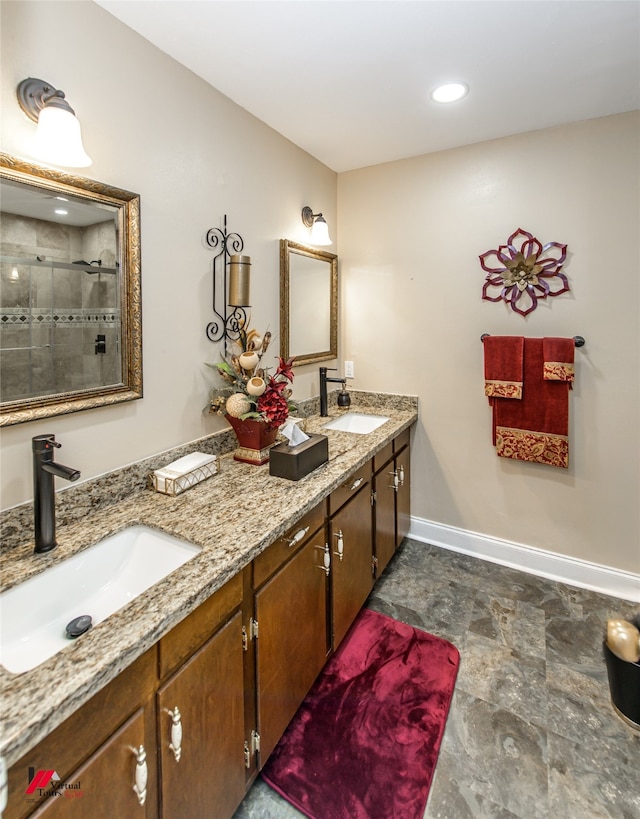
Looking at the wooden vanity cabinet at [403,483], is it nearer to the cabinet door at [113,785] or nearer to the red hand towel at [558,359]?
the red hand towel at [558,359]

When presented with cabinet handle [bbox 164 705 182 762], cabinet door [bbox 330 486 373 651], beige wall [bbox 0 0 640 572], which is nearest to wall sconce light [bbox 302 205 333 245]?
beige wall [bbox 0 0 640 572]

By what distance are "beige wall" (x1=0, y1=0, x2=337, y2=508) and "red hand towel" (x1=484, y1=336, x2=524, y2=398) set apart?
1274 mm

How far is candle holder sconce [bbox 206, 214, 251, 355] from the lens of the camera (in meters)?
1.79

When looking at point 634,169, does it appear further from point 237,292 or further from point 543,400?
point 237,292

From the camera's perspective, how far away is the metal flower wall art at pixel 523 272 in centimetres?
220

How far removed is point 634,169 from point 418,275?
3.67ft

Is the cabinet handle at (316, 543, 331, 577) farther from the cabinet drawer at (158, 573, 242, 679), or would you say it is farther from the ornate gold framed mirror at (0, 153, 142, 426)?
the ornate gold framed mirror at (0, 153, 142, 426)

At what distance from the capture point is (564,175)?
7.05 feet

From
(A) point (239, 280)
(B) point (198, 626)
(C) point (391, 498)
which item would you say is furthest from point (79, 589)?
(C) point (391, 498)

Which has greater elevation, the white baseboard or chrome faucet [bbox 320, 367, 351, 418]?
chrome faucet [bbox 320, 367, 351, 418]

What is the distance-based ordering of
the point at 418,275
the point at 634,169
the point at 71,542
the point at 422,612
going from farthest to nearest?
the point at 418,275 → the point at 422,612 → the point at 634,169 → the point at 71,542

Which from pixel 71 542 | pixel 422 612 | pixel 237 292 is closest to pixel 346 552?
pixel 422 612

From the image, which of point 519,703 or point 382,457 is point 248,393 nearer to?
point 382,457

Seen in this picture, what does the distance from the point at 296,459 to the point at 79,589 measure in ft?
2.50
